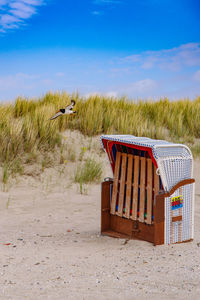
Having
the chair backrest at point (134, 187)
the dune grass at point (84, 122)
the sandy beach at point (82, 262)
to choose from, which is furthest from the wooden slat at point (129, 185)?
the dune grass at point (84, 122)

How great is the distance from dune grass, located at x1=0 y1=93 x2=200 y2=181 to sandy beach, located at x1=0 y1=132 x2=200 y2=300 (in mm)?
2674

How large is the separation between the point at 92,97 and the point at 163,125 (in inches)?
91.3

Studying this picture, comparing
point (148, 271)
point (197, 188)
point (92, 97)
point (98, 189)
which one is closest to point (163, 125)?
point (92, 97)

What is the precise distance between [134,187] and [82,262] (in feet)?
3.61

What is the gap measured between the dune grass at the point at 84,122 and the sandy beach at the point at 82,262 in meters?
2.67

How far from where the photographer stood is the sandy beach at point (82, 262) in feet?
10.7

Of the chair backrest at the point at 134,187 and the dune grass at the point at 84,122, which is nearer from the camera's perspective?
the chair backrest at the point at 134,187

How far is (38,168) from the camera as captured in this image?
28.9 ft

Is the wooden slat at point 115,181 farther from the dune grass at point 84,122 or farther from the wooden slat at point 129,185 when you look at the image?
the dune grass at point 84,122

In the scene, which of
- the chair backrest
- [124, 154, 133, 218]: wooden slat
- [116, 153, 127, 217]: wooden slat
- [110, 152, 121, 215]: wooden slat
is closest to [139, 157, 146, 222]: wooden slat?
the chair backrest

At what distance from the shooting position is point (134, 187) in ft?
14.9

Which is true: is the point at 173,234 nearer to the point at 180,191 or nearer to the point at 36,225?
the point at 180,191

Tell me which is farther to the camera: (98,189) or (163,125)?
(163,125)

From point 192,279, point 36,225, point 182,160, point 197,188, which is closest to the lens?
point 192,279
